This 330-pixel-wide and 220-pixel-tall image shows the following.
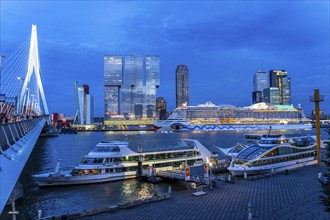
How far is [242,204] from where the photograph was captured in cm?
1841

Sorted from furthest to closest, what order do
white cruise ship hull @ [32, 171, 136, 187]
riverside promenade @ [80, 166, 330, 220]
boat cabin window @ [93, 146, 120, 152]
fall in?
boat cabin window @ [93, 146, 120, 152] → white cruise ship hull @ [32, 171, 136, 187] → riverside promenade @ [80, 166, 330, 220]

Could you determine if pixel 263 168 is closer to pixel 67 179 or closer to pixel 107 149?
pixel 107 149

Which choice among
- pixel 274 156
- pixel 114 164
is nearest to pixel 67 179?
pixel 114 164

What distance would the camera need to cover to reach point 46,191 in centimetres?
2897

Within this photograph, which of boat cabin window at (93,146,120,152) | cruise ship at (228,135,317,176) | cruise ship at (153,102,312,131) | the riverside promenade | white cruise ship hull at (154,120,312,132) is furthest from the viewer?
cruise ship at (153,102,312,131)

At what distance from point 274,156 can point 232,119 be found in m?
134

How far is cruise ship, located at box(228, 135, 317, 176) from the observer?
30844 mm

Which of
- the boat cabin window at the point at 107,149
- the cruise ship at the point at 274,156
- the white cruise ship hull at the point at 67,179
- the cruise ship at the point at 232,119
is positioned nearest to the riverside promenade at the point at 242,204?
the cruise ship at the point at 274,156

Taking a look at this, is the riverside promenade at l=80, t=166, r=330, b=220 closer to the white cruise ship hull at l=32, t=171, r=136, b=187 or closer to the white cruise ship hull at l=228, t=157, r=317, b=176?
the white cruise ship hull at l=228, t=157, r=317, b=176

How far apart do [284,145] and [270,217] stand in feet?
65.0

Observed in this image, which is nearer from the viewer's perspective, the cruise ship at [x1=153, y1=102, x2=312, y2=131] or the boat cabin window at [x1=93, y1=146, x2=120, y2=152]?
the boat cabin window at [x1=93, y1=146, x2=120, y2=152]

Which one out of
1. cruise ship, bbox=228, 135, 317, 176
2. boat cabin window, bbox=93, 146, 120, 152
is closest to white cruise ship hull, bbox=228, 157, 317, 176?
cruise ship, bbox=228, 135, 317, 176

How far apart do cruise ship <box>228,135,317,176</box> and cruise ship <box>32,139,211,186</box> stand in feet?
28.3

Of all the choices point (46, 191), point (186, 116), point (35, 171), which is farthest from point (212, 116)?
point (46, 191)
